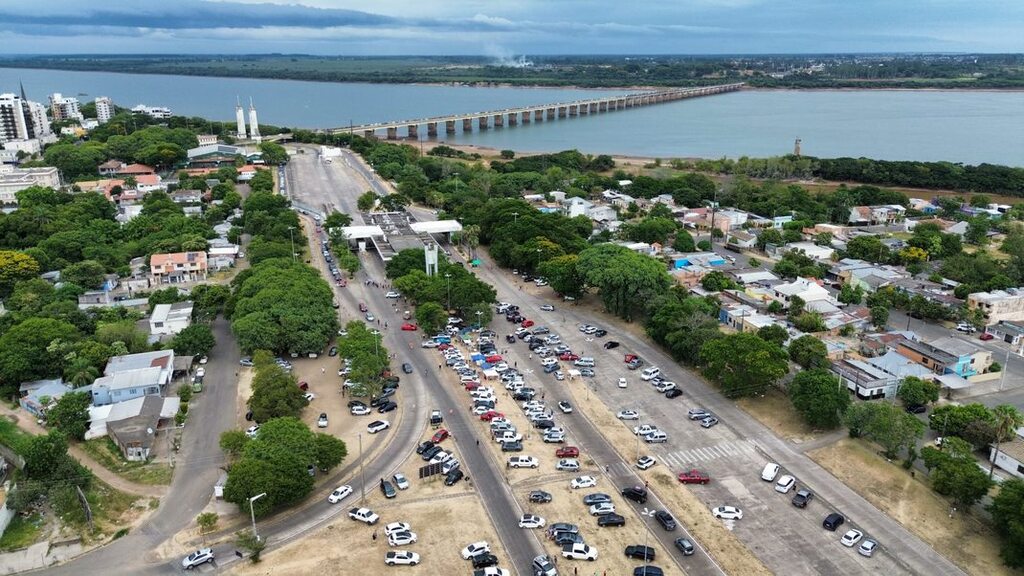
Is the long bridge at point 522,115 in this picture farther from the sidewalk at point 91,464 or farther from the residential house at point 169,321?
the sidewalk at point 91,464

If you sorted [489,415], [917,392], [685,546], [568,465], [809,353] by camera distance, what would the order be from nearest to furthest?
[685,546] → [568,465] → [489,415] → [917,392] → [809,353]

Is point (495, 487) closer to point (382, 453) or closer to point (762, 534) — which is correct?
point (382, 453)

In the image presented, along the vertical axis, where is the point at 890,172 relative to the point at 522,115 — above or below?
below

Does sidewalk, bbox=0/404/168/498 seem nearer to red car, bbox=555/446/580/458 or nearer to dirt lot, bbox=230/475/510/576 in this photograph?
dirt lot, bbox=230/475/510/576


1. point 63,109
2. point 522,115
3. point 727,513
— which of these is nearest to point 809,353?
point 727,513

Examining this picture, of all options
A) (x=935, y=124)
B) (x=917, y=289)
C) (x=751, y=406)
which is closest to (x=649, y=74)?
(x=935, y=124)

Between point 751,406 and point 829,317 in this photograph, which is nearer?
point 751,406

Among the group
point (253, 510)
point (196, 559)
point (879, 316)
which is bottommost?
point (196, 559)

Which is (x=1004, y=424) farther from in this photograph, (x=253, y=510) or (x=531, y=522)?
(x=253, y=510)
